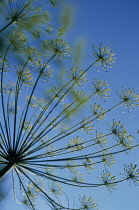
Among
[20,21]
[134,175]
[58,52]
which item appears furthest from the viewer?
[58,52]

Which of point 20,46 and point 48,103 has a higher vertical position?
point 20,46

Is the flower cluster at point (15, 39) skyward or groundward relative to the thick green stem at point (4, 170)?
skyward

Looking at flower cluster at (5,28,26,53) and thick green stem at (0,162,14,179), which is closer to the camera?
thick green stem at (0,162,14,179)

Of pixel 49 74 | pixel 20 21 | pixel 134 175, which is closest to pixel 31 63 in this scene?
pixel 49 74

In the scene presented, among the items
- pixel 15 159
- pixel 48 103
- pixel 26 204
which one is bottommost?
pixel 26 204

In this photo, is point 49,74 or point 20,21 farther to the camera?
point 49,74

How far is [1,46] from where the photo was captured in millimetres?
7129

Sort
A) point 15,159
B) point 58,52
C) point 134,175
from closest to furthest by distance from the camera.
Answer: point 15,159, point 134,175, point 58,52

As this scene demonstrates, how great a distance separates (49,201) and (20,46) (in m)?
4.51

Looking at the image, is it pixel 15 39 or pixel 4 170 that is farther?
pixel 15 39

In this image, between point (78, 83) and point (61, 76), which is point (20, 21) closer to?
point (61, 76)

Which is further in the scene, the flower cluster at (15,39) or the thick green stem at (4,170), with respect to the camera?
the flower cluster at (15,39)

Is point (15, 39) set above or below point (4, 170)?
above

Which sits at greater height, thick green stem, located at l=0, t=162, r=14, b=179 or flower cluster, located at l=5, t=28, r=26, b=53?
flower cluster, located at l=5, t=28, r=26, b=53
